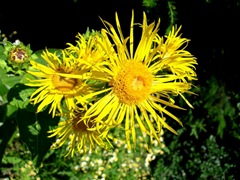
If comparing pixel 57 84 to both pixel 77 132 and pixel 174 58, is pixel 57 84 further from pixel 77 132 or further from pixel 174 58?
pixel 174 58

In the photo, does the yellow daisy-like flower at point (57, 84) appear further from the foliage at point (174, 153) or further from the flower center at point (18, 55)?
the foliage at point (174, 153)

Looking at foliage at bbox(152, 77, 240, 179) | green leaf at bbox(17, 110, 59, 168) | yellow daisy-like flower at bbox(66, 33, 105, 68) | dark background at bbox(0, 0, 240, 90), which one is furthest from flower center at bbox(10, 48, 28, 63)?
foliage at bbox(152, 77, 240, 179)

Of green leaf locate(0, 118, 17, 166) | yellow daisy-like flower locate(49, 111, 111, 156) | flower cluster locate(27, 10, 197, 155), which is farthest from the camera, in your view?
green leaf locate(0, 118, 17, 166)

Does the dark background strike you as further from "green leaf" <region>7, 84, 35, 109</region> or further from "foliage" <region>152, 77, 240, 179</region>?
"green leaf" <region>7, 84, 35, 109</region>

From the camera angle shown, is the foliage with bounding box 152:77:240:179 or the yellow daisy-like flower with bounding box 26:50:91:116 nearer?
the yellow daisy-like flower with bounding box 26:50:91:116

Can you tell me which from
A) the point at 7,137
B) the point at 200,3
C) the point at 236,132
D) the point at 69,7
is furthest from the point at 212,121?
the point at 7,137

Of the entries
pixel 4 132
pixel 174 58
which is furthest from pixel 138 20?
pixel 174 58

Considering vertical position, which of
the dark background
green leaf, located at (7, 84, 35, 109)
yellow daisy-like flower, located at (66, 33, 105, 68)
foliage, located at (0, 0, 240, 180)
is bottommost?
foliage, located at (0, 0, 240, 180)
